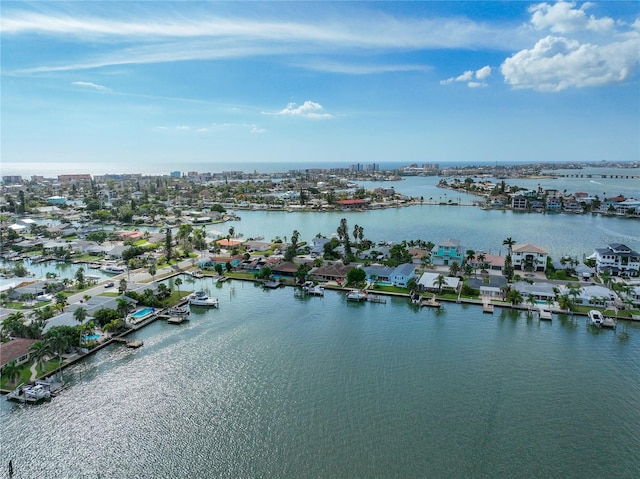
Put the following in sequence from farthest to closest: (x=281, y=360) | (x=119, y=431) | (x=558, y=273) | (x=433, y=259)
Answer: (x=433, y=259), (x=558, y=273), (x=281, y=360), (x=119, y=431)

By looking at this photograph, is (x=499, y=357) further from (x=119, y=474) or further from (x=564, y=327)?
(x=119, y=474)

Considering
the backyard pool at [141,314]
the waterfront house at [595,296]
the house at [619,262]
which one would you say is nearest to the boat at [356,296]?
the backyard pool at [141,314]

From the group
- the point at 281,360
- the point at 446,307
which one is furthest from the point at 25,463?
the point at 446,307

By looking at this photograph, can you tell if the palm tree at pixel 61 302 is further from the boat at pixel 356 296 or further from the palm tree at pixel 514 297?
the palm tree at pixel 514 297

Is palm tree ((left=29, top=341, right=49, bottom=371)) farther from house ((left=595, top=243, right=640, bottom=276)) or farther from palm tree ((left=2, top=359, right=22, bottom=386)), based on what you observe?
house ((left=595, top=243, right=640, bottom=276))

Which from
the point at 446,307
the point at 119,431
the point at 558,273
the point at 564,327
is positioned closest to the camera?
the point at 119,431

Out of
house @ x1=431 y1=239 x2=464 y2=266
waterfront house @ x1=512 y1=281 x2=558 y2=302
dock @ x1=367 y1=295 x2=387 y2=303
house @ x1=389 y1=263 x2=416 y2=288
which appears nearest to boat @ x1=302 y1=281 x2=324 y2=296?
dock @ x1=367 y1=295 x2=387 y2=303
